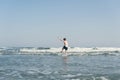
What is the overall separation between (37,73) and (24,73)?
75 centimetres

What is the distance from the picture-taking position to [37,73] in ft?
58.5

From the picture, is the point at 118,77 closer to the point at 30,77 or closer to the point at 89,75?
the point at 89,75

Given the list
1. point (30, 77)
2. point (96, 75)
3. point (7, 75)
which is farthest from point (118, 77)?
point (7, 75)

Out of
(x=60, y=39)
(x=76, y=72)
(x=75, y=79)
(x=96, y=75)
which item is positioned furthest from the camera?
(x=60, y=39)

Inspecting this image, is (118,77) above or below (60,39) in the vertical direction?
below

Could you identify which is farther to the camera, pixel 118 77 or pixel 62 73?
pixel 62 73

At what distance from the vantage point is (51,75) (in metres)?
17.0

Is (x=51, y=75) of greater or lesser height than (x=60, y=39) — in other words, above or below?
below

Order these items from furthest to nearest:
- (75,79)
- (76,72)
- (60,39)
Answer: (60,39) → (76,72) → (75,79)

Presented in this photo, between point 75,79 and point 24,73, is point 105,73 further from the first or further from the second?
point 24,73

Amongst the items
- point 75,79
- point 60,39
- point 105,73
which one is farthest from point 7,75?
point 60,39

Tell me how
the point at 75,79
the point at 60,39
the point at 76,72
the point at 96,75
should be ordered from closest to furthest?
the point at 75,79, the point at 96,75, the point at 76,72, the point at 60,39

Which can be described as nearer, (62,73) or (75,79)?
(75,79)

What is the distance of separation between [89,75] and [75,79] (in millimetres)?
1353
